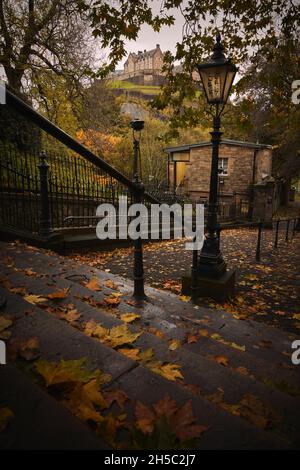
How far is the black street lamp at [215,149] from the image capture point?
14.0ft

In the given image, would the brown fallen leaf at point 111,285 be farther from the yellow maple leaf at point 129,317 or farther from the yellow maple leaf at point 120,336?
the yellow maple leaf at point 120,336

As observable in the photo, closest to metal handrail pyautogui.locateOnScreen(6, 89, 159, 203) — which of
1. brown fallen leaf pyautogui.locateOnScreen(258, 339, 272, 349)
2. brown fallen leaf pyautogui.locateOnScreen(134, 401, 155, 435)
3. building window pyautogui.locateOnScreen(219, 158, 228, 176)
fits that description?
brown fallen leaf pyautogui.locateOnScreen(134, 401, 155, 435)

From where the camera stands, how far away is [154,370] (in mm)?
1927

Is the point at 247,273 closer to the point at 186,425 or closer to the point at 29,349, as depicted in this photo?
the point at 186,425

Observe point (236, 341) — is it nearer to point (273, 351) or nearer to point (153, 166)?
point (273, 351)

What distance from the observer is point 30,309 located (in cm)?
217

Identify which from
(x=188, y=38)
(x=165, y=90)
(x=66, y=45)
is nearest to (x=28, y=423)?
(x=165, y=90)

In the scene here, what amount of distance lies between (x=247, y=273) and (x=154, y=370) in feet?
16.8

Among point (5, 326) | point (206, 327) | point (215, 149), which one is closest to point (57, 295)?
point (5, 326)

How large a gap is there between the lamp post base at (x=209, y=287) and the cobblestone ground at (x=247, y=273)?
13 cm

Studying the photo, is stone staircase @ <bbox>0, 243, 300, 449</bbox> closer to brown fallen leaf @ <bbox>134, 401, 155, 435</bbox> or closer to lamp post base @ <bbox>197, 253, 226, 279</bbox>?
brown fallen leaf @ <bbox>134, 401, 155, 435</bbox>

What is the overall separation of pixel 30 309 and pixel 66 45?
512 inches

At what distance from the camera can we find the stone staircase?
1233 millimetres

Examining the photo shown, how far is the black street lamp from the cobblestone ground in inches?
13.3
